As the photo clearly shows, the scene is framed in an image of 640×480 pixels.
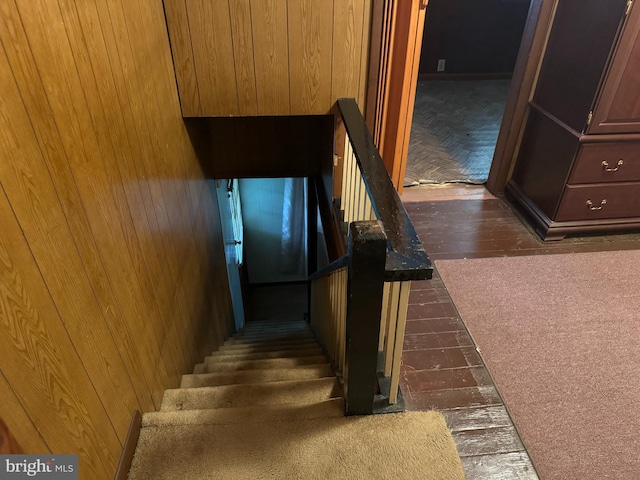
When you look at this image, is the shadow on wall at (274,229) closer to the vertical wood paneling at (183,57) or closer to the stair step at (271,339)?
the stair step at (271,339)

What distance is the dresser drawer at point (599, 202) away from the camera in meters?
3.03

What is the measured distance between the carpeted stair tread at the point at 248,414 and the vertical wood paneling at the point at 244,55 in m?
1.65

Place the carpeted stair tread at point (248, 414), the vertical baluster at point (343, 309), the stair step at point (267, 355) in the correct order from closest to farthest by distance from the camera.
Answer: the carpeted stair tread at point (248, 414) < the vertical baluster at point (343, 309) < the stair step at point (267, 355)

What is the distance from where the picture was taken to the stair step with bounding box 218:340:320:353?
3250mm

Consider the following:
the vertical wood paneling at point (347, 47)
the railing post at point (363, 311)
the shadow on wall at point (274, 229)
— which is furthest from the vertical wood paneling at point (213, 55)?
the shadow on wall at point (274, 229)

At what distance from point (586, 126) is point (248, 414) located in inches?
99.2

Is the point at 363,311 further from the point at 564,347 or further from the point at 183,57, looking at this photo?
the point at 183,57

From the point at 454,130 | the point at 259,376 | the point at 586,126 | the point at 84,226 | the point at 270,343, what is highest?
the point at 84,226

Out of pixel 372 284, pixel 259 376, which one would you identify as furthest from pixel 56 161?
pixel 259 376

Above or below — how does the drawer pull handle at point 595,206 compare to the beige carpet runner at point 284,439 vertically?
above

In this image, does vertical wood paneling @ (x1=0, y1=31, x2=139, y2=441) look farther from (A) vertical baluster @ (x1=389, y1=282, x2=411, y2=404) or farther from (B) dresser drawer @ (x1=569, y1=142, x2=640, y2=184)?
(B) dresser drawer @ (x1=569, y1=142, x2=640, y2=184)

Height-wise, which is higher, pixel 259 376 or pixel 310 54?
pixel 310 54

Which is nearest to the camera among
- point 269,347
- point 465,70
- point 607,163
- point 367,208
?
point 367,208

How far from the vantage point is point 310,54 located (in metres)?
2.50
